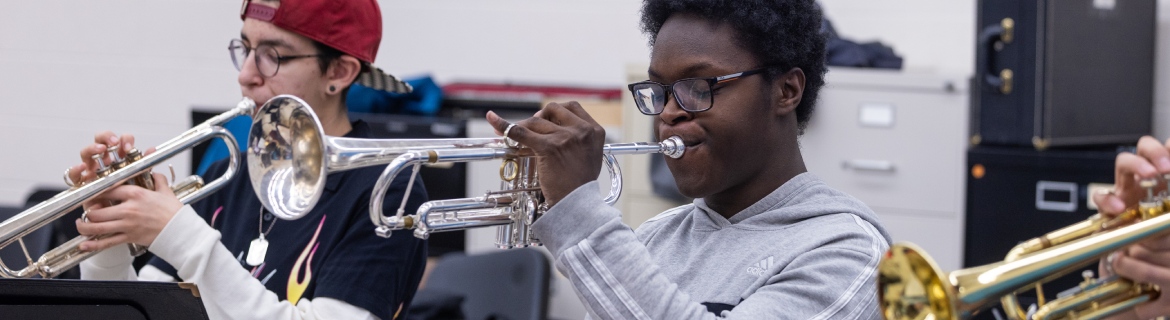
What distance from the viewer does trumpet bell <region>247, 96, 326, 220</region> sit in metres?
1.52

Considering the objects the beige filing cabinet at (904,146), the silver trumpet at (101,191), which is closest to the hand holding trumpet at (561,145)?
the silver trumpet at (101,191)

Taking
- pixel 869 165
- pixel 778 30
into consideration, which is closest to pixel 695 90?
pixel 778 30

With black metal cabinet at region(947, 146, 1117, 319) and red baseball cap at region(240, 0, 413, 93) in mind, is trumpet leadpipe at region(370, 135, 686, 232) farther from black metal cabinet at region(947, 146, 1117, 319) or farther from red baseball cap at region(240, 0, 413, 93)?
black metal cabinet at region(947, 146, 1117, 319)

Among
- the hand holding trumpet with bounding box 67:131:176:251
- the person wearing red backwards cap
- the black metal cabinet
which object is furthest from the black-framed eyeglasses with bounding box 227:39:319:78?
the black metal cabinet

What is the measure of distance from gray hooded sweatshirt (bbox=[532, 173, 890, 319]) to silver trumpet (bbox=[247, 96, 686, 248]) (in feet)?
0.44

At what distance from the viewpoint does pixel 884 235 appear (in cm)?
150

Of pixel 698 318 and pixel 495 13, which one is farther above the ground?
pixel 495 13

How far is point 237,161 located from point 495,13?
322 cm

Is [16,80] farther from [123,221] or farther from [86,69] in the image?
[123,221]

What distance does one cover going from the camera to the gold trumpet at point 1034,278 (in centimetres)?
107

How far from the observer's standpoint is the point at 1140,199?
1.20 meters

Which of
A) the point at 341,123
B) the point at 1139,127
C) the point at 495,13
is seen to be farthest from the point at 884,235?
the point at 495,13

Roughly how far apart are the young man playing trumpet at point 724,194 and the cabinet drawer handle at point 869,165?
2170 millimetres

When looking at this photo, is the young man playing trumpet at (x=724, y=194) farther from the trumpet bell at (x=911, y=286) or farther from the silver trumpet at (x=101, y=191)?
the silver trumpet at (x=101, y=191)
